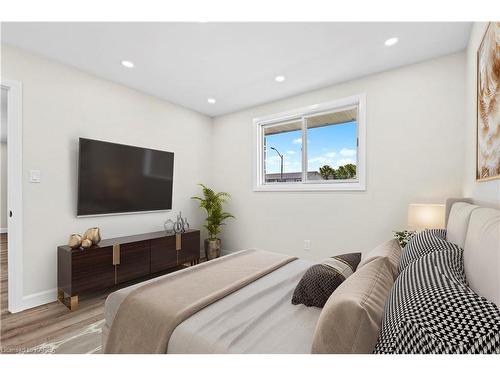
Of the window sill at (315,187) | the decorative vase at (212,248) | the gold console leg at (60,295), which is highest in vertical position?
the window sill at (315,187)

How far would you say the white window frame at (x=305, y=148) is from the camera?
3029mm

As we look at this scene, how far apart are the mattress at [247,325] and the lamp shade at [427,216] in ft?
5.47

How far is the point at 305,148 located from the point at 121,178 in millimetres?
2639

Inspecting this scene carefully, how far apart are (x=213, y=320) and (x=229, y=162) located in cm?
341

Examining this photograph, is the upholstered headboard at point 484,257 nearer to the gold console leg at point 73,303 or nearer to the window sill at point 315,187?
the window sill at point 315,187

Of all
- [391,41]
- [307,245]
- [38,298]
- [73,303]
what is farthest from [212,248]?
[391,41]

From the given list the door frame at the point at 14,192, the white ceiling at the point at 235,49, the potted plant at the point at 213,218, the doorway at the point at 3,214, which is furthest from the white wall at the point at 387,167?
the doorway at the point at 3,214

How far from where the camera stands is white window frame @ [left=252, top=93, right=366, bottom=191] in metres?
3.03

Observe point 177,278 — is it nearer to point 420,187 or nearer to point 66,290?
point 66,290

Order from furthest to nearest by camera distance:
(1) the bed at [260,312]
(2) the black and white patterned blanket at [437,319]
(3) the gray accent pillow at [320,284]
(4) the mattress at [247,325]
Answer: (3) the gray accent pillow at [320,284] → (4) the mattress at [247,325] → (1) the bed at [260,312] → (2) the black and white patterned blanket at [437,319]

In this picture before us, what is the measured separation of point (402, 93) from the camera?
9.06 feet

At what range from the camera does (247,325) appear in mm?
1110

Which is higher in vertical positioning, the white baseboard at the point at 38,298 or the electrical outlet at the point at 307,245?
the electrical outlet at the point at 307,245

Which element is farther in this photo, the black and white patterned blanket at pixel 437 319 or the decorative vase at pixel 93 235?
the decorative vase at pixel 93 235
